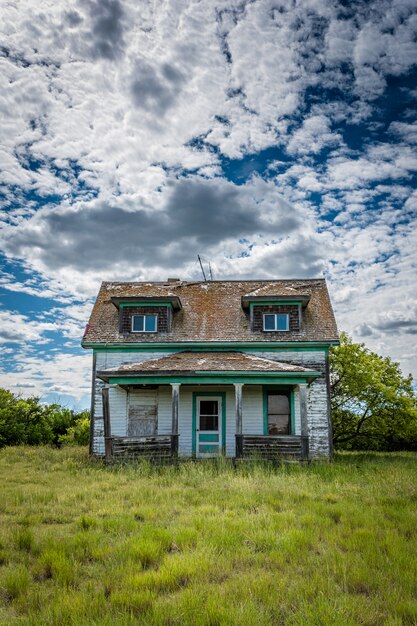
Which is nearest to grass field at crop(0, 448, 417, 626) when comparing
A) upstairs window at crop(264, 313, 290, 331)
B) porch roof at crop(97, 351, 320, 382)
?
porch roof at crop(97, 351, 320, 382)

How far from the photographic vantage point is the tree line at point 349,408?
2245 cm

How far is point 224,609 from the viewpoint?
462 centimetres

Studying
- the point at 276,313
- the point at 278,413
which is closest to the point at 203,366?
the point at 278,413

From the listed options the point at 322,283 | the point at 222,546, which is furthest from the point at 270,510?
the point at 322,283

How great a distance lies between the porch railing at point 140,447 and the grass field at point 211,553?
12.6ft

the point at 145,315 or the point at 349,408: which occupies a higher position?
the point at 145,315

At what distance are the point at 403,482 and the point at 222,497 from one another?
14.2 ft

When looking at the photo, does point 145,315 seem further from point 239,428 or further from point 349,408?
point 349,408

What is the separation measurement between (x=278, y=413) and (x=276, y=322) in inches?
137

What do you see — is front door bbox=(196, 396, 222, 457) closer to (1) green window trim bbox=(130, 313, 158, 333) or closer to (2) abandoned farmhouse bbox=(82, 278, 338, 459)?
(2) abandoned farmhouse bbox=(82, 278, 338, 459)

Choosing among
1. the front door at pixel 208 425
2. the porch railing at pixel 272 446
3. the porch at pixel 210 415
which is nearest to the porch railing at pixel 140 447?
the porch at pixel 210 415

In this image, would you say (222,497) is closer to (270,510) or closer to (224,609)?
(270,510)

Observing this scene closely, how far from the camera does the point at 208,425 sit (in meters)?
17.9

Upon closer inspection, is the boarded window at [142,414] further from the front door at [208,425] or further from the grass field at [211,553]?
the grass field at [211,553]
